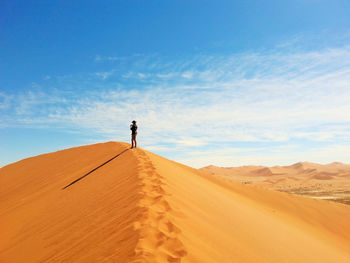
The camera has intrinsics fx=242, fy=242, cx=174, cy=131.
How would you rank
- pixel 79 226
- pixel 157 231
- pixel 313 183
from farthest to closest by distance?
pixel 313 183 < pixel 79 226 < pixel 157 231

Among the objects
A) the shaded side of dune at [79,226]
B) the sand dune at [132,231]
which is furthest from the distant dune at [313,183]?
the shaded side of dune at [79,226]

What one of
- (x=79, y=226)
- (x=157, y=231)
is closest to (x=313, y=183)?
(x=79, y=226)

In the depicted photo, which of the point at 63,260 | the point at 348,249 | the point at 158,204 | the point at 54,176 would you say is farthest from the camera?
the point at 54,176

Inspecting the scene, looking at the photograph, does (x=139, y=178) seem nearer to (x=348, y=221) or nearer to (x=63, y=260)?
(x=63, y=260)

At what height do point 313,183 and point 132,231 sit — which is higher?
point 132,231

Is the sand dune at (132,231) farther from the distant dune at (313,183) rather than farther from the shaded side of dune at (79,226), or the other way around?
the distant dune at (313,183)

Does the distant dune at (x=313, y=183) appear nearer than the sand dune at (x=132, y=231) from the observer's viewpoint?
No

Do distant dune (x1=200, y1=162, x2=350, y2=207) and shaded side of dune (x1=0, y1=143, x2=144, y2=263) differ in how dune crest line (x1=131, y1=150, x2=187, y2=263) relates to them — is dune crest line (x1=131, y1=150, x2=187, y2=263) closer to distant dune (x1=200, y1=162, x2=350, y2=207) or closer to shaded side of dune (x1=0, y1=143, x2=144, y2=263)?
shaded side of dune (x1=0, y1=143, x2=144, y2=263)

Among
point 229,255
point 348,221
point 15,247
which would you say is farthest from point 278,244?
point 348,221

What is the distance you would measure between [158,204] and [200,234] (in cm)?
98

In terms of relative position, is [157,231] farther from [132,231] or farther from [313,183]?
[313,183]

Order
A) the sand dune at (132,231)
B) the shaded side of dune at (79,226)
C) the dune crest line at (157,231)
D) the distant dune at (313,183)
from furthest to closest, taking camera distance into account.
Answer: the distant dune at (313,183) < the shaded side of dune at (79,226) < the sand dune at (132,231) < the dune crest line at (157,231)

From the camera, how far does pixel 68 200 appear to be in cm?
696

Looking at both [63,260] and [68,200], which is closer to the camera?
[63,260]
